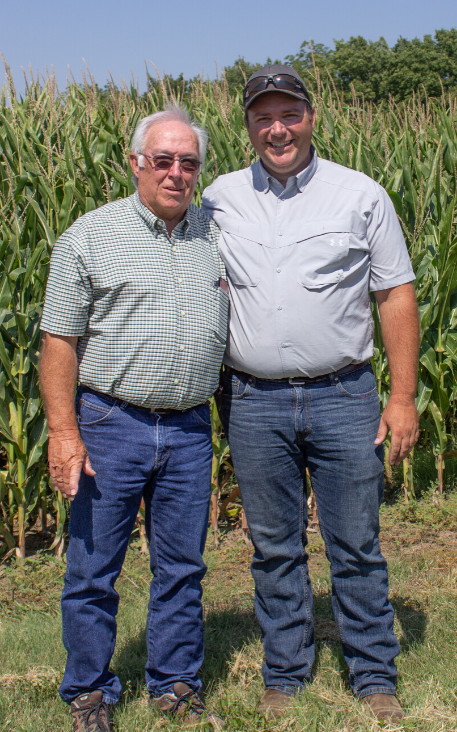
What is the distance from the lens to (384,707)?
247cm

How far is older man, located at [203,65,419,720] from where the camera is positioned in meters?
2.35

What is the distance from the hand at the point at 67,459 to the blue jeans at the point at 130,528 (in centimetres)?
6

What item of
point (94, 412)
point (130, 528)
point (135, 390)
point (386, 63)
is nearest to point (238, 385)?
point (135, 390)

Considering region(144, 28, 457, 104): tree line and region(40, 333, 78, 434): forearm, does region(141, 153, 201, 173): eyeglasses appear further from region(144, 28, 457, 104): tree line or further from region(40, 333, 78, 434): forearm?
region(144, 28, 457, 104): tree line

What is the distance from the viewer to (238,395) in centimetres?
251

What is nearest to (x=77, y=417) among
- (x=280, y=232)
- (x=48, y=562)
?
(x=280, y=232)

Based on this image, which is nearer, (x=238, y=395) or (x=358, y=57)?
(x=238, y=395)

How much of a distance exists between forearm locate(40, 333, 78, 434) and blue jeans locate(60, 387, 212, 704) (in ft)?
0.34

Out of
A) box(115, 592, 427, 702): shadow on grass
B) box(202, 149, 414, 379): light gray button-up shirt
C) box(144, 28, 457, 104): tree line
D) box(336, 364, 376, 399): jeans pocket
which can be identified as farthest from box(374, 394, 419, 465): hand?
box(144, 28, 457, 104): tree line

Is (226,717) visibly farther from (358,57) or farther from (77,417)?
(358,57)

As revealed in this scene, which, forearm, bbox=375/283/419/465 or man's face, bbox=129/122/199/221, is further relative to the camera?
forearm, bbox=375/283/419/465

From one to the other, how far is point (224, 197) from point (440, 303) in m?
2.37

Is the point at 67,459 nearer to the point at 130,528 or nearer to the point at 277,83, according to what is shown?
the point at 130,528

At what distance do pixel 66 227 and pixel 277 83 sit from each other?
187 cm
